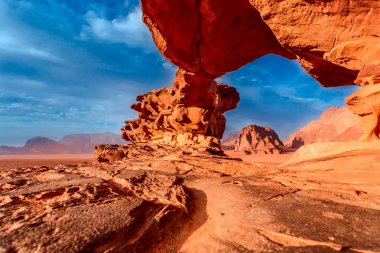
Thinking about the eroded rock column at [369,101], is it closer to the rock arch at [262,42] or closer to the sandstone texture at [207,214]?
the rock arch at [262,42]

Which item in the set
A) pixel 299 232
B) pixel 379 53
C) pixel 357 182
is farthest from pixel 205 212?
pixel 379 53

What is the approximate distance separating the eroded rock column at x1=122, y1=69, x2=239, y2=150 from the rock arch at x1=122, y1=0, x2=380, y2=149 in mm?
52

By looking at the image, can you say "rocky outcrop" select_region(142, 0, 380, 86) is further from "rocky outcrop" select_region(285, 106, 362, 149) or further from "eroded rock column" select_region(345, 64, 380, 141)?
"rocky outcrop" select_region(285, 106, 362, 149)

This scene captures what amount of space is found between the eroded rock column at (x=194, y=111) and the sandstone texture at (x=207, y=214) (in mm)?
6187

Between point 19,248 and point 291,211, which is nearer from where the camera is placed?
point 19,248

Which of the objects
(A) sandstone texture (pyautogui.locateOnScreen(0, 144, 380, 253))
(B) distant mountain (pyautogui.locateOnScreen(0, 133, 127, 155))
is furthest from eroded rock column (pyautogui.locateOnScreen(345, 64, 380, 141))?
(B) distant mountain (pyautogui.locateOnScreen(0, 133, 127, 155))

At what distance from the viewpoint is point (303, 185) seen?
281cm

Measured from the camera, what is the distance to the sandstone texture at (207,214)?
4.84ft

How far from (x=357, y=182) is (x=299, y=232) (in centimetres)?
168

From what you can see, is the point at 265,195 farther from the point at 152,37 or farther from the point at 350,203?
the point at 152,37

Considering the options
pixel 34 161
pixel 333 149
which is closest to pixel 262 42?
pixel 333 149

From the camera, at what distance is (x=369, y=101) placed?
3.50 meters

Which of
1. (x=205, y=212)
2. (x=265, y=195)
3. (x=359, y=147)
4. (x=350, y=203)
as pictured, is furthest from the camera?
(x=359, y=147)

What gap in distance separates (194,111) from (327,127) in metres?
34.3
